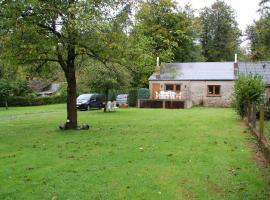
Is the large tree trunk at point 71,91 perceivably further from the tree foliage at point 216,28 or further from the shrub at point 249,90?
the tree foliage at point 216,28

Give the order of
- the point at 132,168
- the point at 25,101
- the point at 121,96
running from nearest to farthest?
the point at 132,168, the point at 121,96, the point at 25,101

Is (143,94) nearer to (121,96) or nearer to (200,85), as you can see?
(121,96)

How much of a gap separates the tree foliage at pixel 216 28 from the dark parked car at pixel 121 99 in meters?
30.2

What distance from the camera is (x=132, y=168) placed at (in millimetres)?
9727

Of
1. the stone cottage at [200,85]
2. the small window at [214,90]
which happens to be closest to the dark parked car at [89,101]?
the stone cottage at [200,85]

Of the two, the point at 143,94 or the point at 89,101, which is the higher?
the point at 143,94

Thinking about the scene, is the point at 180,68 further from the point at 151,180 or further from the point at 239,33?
the point at 151,180

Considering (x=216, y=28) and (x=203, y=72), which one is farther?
(x=216, y=28)

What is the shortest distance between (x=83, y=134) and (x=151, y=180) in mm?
8860

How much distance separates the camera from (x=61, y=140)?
1517 cm

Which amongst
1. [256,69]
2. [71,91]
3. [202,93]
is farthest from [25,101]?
[71,91]

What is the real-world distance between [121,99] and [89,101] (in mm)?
6679

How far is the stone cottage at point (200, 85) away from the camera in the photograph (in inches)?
1689

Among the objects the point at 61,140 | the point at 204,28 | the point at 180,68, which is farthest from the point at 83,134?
the point at 204,28
